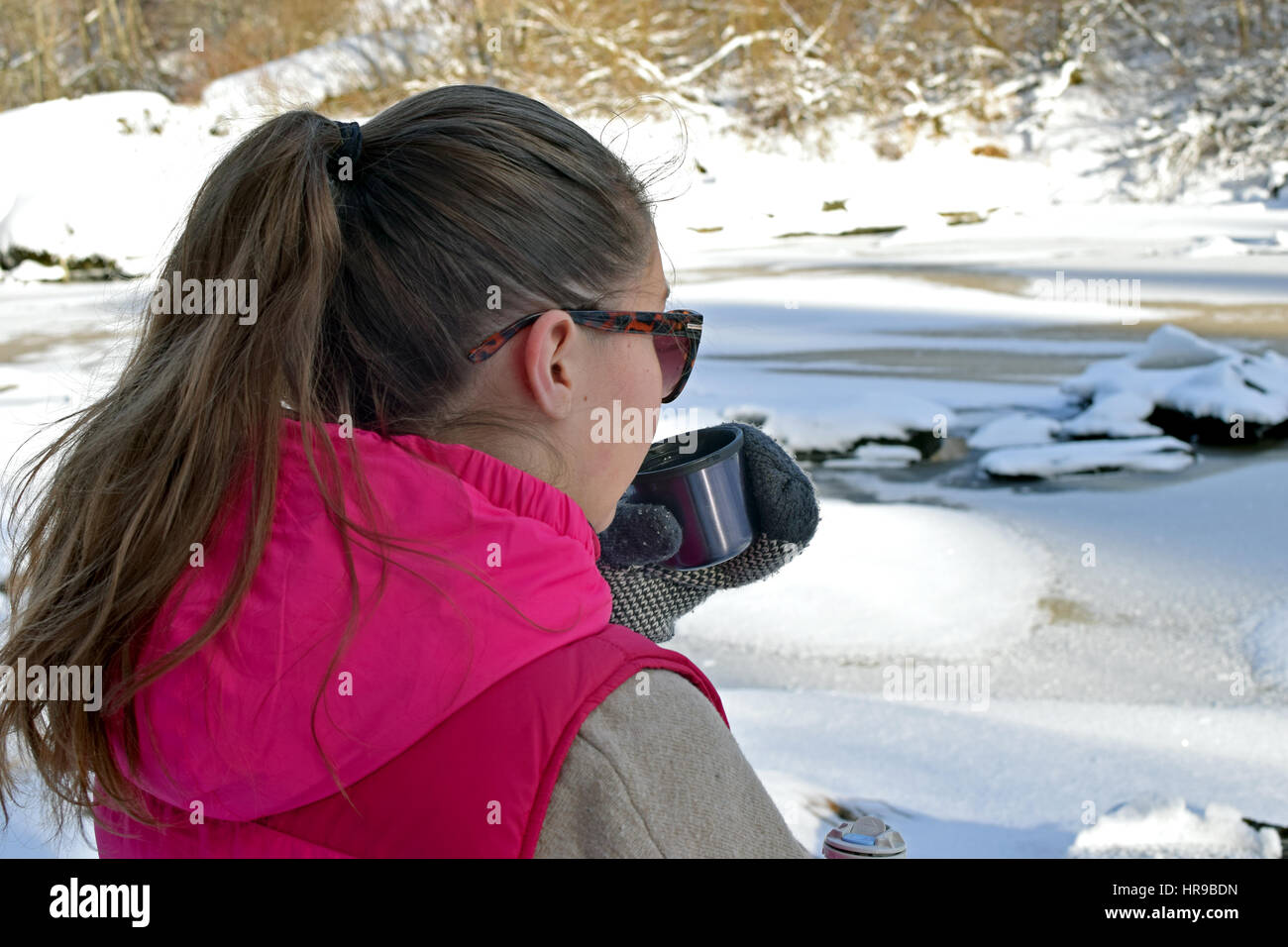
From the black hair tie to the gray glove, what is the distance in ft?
1.76

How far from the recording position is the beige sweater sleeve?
0.67 m

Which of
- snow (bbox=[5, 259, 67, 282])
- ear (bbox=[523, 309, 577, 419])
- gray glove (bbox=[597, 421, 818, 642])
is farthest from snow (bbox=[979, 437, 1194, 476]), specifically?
snow (bbox=[5, 259, 67, 282])

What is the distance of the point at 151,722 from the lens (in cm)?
74

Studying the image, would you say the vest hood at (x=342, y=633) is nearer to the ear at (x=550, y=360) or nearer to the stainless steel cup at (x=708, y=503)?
the ear at (x=550, y=360)

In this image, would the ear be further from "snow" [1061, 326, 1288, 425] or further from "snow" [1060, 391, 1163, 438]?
"snow" [1061, 326, 1288, 425]

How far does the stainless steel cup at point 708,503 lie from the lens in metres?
1.33

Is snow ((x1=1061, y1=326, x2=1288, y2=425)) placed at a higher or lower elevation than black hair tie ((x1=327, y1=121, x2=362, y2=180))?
lower

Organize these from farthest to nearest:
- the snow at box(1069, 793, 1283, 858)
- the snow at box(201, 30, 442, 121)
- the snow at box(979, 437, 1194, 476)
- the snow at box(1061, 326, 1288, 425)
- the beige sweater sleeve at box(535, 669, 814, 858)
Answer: the snow at box(201, 30, 442, 121) → the snow at box(1061, 326, 1288, 425) → the snow at box(979, 437, 1194, 476) → the snow at box(1069, 793, 1283, 858) → the beige sweater sleeve at box(535, 669, 814, 858)

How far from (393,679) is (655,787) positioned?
0.54 feet

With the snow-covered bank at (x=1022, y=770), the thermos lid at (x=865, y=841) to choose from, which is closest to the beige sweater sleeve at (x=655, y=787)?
the thermos lid at (x=865, y=841)

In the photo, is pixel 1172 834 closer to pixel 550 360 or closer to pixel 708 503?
pixel 708 503

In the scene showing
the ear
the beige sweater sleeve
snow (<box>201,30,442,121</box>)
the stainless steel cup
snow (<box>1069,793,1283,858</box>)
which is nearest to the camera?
the beige sweater sleeve

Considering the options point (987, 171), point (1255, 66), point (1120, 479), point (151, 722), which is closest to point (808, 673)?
point (1120, 479)

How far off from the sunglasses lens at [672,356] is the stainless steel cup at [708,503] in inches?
6.3
